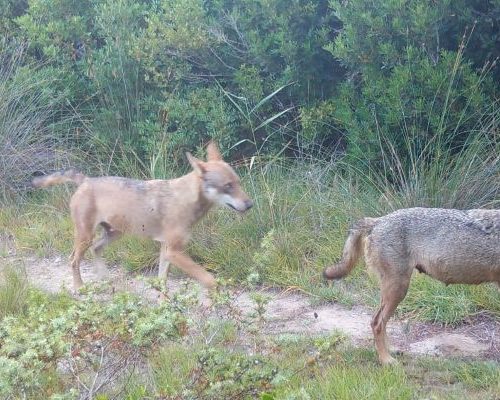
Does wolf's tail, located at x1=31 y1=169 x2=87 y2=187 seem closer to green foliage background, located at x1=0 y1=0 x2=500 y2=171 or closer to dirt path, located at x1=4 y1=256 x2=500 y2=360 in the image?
dirt path, located at x1=4 y1=256 x2=500 y2=360

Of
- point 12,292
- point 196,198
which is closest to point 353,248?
point 196,198

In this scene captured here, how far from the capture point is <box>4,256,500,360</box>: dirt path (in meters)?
6.84

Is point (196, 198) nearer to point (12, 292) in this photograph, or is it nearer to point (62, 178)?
point (62, 178)

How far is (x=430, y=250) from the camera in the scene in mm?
6410

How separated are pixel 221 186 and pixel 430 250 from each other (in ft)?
8.71

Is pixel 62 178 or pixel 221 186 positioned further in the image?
pixel 62 178

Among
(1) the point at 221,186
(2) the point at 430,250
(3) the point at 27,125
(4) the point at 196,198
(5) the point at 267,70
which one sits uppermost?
(2) the point at 430,250

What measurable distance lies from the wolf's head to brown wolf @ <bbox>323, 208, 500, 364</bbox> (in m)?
2.15

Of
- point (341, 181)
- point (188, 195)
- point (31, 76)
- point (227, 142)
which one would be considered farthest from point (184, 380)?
point (31, 76)

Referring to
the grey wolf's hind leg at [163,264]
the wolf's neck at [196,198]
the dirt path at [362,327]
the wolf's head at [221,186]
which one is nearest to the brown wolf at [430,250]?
the dirt path at [362,327]

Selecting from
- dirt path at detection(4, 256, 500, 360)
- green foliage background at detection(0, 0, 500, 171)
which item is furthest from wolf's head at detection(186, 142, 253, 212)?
green foliage background at detection(0, 0, 500, 171)

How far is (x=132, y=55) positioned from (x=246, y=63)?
1525mm

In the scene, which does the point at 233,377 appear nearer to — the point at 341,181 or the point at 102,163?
the point at 341,181

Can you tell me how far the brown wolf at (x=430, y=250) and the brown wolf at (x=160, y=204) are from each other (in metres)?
2.18
